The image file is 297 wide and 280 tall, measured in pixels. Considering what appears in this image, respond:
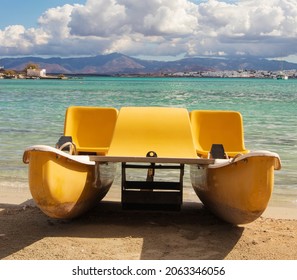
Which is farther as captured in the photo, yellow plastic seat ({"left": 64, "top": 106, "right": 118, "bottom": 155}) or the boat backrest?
yellow plastic seat ({"left": 64, "top": 106, "right": 118, "bottom": 155})

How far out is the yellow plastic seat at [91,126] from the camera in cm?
712

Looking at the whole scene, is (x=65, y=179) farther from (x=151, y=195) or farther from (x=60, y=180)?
(x=151, y=195)

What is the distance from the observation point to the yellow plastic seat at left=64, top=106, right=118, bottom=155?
7.12 metres

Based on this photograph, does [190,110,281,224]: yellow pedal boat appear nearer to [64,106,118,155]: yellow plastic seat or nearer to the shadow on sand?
the shadow on sand

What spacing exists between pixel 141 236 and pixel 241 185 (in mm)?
1195

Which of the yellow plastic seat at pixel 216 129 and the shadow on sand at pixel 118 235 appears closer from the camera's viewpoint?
the shadow on sand at pixel 118 235

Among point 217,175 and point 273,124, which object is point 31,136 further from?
point 217,175

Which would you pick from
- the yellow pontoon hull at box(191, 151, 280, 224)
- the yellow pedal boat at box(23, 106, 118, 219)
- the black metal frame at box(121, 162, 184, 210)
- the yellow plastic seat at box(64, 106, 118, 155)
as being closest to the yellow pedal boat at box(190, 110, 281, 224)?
the yellow pontoon hull at box(191, 151, 280, 224)

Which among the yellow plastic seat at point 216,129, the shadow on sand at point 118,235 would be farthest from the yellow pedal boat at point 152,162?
the shadow on sand at point 118,235

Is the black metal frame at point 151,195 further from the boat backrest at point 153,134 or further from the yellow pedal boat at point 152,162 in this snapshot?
the boat backrest at point 153,134

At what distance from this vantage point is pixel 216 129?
23.1 ft

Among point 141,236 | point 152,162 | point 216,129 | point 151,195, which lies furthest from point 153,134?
point 141,236

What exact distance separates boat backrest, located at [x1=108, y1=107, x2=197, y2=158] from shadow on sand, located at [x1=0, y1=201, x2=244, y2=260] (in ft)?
2.61

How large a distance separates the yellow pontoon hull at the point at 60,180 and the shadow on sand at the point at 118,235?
0.29 m
